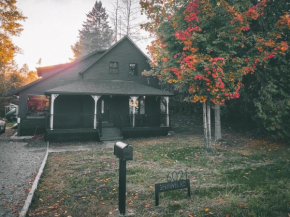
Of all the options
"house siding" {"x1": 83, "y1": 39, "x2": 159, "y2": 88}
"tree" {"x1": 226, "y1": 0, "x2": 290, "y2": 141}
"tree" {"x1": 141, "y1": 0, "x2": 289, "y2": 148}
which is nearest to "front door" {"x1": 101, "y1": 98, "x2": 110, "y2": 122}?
"house siding" {"x1": 83, "y1": 39, "x2": 159, "y2": 88}

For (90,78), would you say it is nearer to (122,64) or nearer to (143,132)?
(122,64)

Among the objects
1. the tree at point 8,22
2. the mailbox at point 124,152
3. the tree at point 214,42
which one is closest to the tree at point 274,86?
the tree at point 214,42

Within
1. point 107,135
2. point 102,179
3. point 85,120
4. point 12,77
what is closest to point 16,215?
point 102,179

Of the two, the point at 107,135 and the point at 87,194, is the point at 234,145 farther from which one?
the point at 87,194

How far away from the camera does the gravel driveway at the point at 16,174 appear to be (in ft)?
14.6

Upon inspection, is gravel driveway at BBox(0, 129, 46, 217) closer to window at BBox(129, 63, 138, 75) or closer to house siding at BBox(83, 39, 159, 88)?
house siding at BBox(83, 39, 159, 88)

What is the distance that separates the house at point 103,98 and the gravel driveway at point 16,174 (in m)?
3.38

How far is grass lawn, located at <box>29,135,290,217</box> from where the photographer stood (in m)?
4.03

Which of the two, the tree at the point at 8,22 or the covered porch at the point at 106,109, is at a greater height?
the tree at the point at 8,22

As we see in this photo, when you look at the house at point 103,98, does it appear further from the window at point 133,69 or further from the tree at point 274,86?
the tree at point 274,86

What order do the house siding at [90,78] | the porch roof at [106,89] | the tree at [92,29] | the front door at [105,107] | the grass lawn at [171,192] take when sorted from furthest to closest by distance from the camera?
1. the tree at [92,29]
2. the front door at [105,107]
3. the house siding at [90,78]
4. the porch roof at [106,89]
5. the grass lawn at [171,192]

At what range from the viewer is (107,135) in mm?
13898

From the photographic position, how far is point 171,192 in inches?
193

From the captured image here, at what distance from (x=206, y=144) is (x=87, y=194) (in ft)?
23.1
